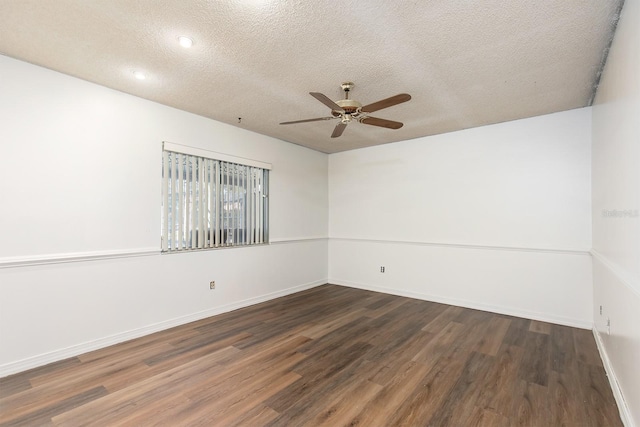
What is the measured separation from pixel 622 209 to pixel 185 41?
10.9 ft

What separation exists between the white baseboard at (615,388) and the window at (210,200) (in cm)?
411

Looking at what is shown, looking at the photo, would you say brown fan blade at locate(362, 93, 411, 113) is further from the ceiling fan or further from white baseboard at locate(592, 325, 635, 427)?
white baseboard at locate(592, 325, 635, 427)

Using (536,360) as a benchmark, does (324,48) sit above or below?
above

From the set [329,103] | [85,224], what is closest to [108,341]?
[85,224]

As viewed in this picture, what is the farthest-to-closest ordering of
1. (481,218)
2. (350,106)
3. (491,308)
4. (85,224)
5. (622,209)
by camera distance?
1. (481,218)
2. (491,308)
3. (85,224)
4. (350,106)
5. (622,209)

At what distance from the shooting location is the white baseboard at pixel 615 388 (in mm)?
1866

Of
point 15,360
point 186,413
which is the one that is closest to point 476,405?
point 186,413

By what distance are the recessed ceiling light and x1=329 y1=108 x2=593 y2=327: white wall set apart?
12.2 ft

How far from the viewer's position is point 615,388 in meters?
2.20

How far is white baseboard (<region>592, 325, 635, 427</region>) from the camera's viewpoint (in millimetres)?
1866

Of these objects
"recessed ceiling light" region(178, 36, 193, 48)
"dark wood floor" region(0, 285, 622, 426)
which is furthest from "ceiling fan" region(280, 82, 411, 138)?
"dark wood floor" region(0, 285, 622, 426)

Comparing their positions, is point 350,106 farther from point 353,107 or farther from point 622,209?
point 622,209

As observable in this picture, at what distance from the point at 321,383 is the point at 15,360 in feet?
8.59

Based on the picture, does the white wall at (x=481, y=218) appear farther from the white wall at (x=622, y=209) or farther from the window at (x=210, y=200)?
the window at (x=210, y=200)
